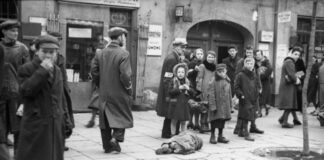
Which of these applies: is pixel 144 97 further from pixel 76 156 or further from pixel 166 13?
pixel 76 156

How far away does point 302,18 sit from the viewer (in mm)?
17234

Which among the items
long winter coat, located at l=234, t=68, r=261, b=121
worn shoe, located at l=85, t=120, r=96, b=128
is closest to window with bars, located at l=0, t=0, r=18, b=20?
worn shoe, located at l=85, t=120, r=96, b=128

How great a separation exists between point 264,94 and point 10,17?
7.07 m

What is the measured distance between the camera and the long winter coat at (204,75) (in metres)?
9.54

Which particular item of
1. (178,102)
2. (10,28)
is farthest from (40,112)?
(178,102)

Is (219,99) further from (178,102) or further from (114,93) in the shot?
(114,93)

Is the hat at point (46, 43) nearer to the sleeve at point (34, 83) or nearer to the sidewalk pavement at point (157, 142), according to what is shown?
the sleeve at point (34, 83)

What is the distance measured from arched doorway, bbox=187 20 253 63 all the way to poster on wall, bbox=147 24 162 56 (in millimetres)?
1640

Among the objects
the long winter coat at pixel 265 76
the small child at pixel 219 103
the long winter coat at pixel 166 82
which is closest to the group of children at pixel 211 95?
the small child at pixel 219 103

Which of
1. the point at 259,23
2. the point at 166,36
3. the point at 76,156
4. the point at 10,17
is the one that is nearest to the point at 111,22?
the point at 166,36

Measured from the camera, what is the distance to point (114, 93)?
7.30 metres

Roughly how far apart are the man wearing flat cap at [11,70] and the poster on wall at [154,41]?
266 inches

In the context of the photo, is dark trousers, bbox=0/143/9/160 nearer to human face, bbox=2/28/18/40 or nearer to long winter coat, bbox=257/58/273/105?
human face, bbox=2/28/18/40

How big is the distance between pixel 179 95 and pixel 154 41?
17.6 ft
